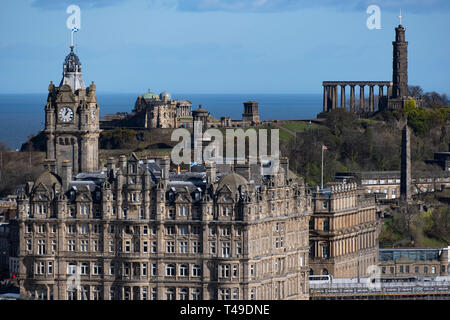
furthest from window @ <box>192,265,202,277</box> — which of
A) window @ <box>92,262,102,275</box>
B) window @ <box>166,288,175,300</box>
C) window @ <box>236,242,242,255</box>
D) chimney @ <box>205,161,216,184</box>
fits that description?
window @ <box>92,262,102,275</box>

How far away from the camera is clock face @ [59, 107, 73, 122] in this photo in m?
138

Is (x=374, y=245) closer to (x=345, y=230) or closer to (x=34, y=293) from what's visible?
(x=345, y=230)

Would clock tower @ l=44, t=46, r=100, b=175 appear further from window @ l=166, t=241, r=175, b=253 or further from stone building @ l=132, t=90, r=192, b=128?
stone building @ l=132, t=90, r=192, b=128

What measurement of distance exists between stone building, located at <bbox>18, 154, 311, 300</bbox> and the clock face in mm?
15424

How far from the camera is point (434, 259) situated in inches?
5581

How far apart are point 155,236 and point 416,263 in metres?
28.9

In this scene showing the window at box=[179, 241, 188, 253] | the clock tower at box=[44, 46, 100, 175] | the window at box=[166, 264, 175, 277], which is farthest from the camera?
the clock tower at box=[44, 46, 100, 175]

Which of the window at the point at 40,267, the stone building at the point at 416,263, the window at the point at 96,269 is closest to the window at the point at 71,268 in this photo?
the window at the point at 96,269

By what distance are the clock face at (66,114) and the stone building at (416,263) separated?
2682 cm

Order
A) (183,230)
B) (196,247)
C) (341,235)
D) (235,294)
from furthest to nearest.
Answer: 1. (341,235)
2. (183,230)
3. (196,247)
4. (235,294)

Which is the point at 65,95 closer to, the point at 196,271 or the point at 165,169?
the point at 165,169

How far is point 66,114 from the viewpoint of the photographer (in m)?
138

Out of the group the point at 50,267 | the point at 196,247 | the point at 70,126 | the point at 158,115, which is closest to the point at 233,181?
the point at 196,247
